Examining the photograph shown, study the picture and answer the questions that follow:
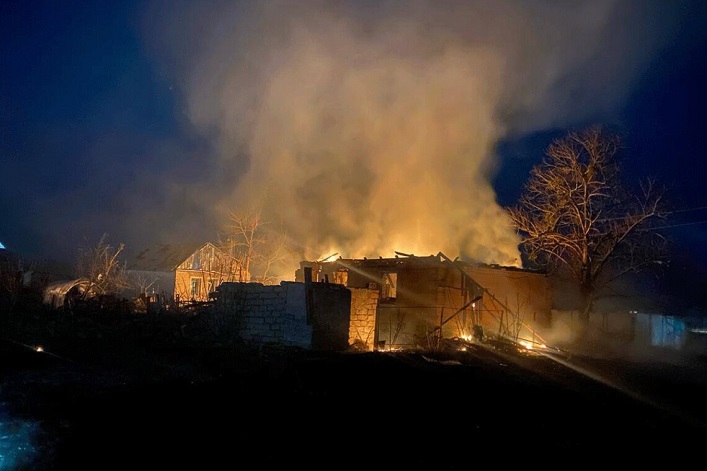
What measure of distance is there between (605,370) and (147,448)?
14.4m

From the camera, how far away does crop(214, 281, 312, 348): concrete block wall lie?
15438 millimetres

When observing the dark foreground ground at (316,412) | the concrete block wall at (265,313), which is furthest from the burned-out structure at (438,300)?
the dark foreground ground at (316,412)

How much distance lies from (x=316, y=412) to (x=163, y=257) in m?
36.7

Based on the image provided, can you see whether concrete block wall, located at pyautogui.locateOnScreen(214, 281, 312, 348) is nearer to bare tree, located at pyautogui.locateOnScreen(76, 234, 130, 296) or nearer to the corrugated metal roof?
bare tree, located at pyautogui.locateOnScreen(76, 234, 130, 296)

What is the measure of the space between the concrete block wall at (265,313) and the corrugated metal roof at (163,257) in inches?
1007

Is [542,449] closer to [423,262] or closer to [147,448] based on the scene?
[147,448]

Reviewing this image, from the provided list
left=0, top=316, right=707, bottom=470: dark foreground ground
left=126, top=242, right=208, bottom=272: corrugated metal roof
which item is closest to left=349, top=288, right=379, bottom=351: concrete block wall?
left=0, top=316, right=707, bottom=470: dark foreground ground

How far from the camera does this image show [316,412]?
9.45 metres

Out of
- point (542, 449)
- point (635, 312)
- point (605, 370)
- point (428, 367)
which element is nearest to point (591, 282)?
point (635, 312)

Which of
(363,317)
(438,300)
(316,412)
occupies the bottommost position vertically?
(316,412)

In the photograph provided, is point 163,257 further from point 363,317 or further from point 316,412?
point 316,412

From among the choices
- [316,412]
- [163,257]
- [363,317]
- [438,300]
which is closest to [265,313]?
[363,317]

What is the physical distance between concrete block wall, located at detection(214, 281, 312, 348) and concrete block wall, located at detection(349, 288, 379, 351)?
2.33 meters

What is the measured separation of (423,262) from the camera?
77.9ft
